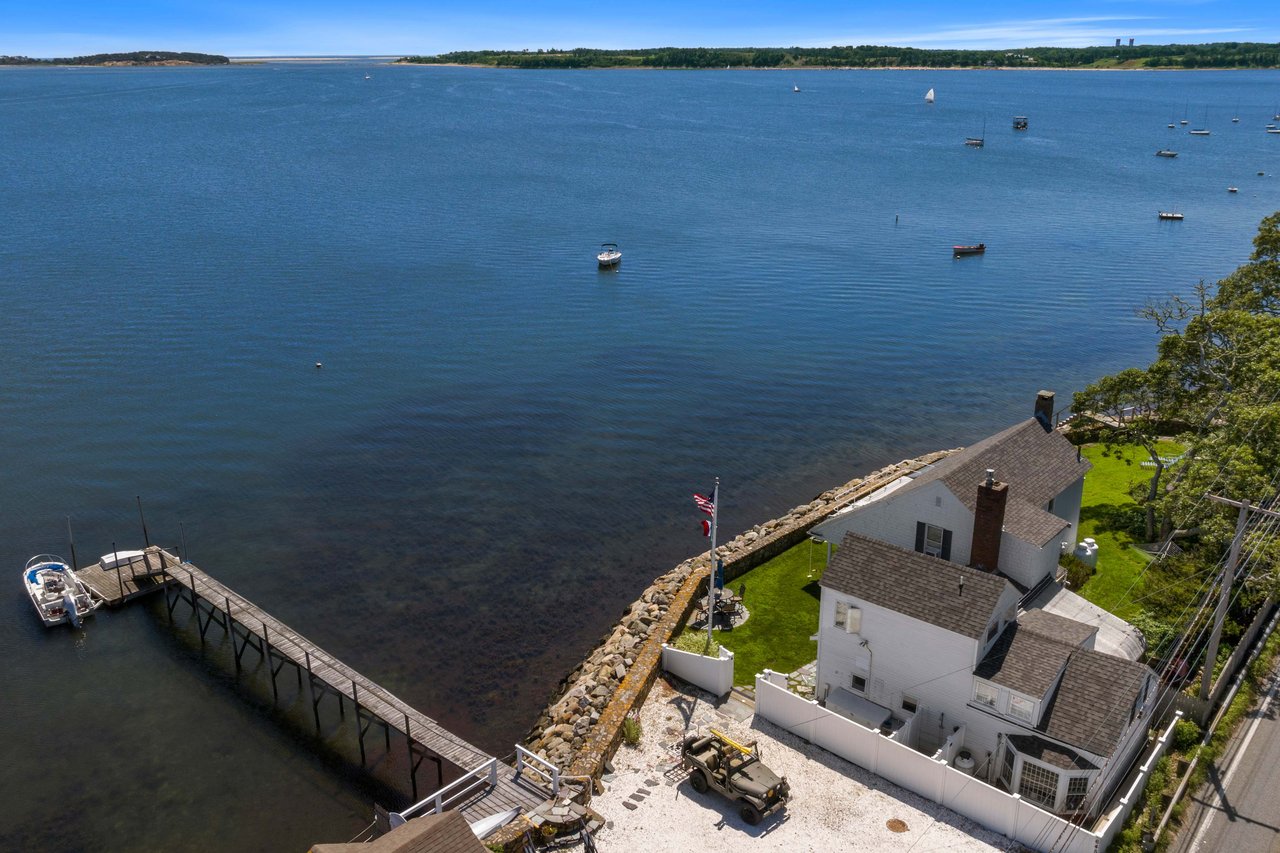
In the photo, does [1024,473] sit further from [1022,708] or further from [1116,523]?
[1022,708]

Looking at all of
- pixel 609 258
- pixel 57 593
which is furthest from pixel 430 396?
pixel 609 258

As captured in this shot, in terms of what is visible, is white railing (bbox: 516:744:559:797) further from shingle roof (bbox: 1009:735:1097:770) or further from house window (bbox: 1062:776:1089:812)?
house window (bbox: 1062:776:1089:812)

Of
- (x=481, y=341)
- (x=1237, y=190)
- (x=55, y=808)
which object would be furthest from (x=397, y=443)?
(x=1237, y=190)

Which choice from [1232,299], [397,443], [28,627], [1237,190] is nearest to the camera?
[28,627]

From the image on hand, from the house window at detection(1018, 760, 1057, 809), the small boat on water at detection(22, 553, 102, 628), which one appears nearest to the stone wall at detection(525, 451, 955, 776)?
the house window at detection(1018, 760, 1057, 809)

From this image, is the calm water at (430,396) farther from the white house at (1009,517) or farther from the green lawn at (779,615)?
the white house at (1009,517)

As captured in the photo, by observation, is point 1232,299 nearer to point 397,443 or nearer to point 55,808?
point 397,443

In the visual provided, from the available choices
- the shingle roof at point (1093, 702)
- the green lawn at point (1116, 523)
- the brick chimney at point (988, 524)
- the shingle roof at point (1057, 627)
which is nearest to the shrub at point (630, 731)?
the shingle roof at point (1093, 702)

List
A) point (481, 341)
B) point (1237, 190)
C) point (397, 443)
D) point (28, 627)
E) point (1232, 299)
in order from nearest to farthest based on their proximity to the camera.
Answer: point (28, 627) → point (1232, 299) → point (397, 443) → point (481, 341) → point (1237, 190)
